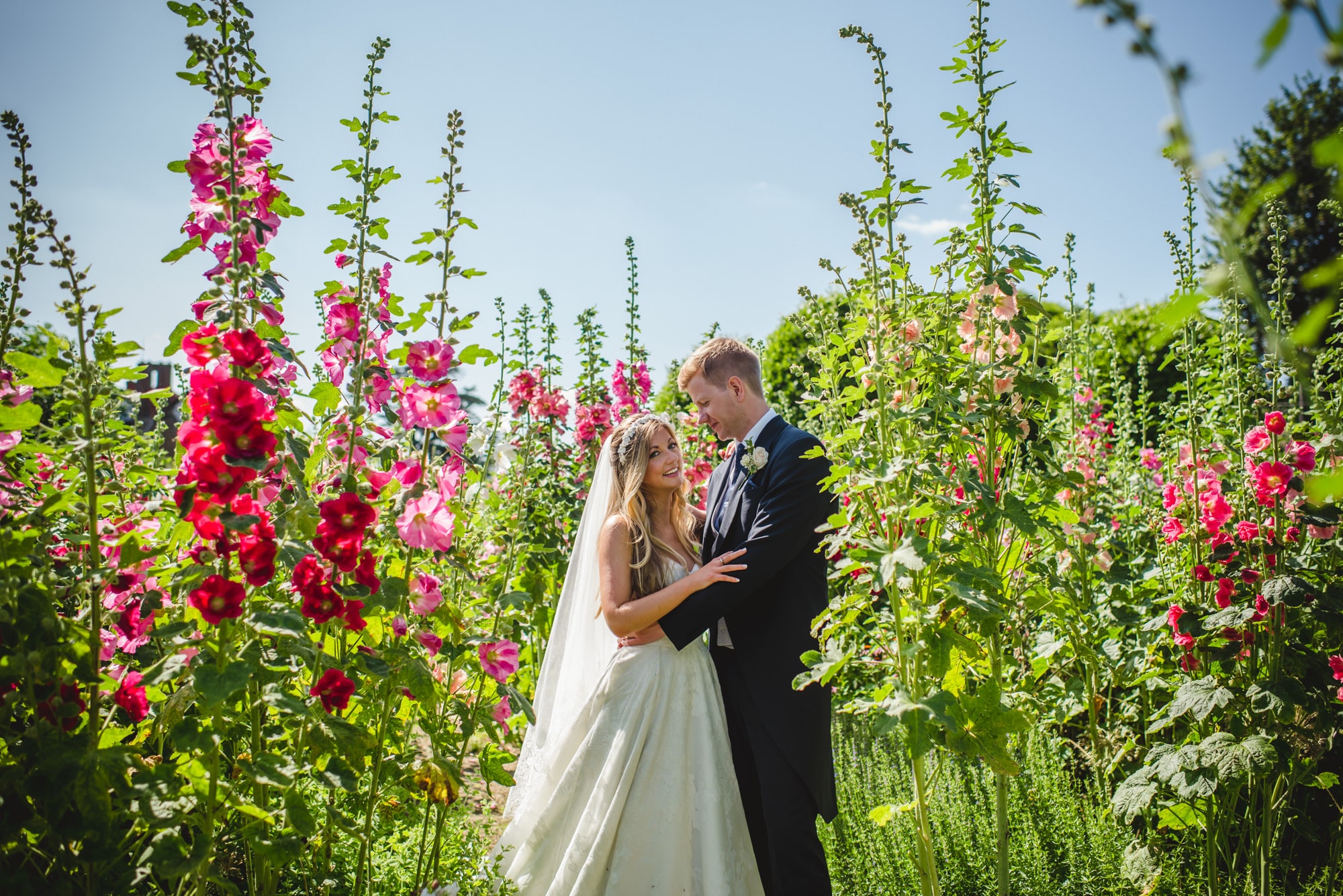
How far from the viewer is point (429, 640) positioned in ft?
6.59

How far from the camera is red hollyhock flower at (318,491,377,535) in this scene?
1.56 metres

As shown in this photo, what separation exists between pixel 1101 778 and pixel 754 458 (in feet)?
6.54

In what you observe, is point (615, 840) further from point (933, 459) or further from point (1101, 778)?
point (1101, 778)

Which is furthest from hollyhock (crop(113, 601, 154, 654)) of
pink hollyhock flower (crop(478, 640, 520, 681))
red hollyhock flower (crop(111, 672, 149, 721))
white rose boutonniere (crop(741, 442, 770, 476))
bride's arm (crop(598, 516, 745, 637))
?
white rose boutonniere (crop(741, 442, 770, 476))

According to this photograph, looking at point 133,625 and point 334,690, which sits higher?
point 133,625

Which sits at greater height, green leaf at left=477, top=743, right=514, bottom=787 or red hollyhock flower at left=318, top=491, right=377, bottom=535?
red hollyhock flower at left=318, top=491, right=377, bottom=535

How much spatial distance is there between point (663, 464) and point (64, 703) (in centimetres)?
186

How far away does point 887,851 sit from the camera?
3082 millimetres

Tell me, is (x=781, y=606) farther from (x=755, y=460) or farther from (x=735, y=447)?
(x=735, y=447)

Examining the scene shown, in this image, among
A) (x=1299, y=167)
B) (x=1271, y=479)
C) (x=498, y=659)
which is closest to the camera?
(x=498, y=659)

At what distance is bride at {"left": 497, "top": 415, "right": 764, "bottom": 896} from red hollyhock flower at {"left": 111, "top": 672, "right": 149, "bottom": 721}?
1.33 meters

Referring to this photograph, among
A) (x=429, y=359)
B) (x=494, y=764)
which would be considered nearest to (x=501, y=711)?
(x=494, y=764)

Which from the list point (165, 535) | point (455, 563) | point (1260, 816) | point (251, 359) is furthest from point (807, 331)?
point (1260, 816)

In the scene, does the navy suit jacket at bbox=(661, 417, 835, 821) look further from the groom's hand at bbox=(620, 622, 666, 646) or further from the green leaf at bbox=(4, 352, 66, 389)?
the green leaf at bbox=(4, 352, 66, 389)
